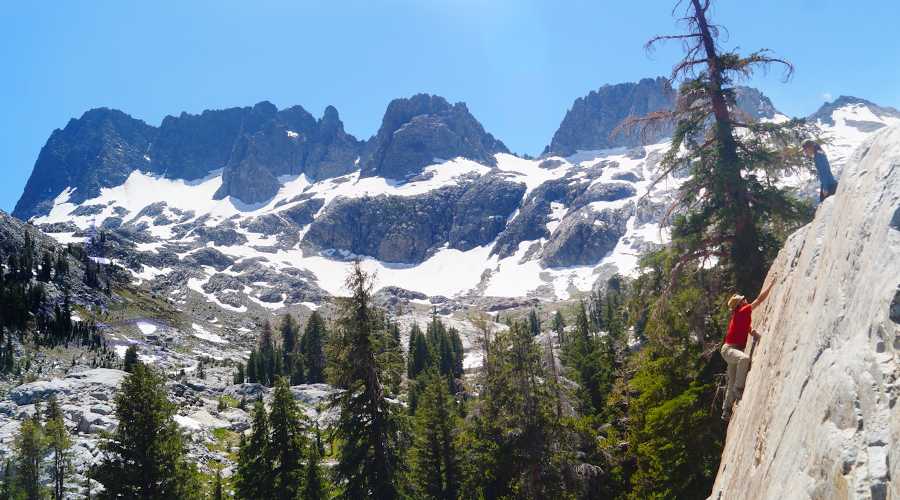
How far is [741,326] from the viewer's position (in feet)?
25.0

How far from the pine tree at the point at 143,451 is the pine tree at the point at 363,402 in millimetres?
6233

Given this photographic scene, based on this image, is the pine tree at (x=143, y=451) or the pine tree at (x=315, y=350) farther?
the pine tree at (x=315, y=350)

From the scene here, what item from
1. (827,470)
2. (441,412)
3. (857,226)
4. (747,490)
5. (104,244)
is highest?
(104,244)

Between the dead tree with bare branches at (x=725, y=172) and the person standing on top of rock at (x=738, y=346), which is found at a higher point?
the dead tree with bare branches at (x=725, y=172)

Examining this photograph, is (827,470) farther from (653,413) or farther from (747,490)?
(653,413)

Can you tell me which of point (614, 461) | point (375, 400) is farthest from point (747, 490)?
point (614, 461)

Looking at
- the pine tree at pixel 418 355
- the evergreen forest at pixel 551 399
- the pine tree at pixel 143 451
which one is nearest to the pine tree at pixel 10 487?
the evergreen forest at pixel 551 399

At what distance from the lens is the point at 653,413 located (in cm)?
1335

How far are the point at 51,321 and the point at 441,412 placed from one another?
89261 millimetres

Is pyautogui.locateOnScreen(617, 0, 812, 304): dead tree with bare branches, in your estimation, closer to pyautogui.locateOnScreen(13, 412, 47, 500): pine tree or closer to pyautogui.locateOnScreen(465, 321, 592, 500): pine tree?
pyautogui.locateOnScreen(465, 321, 592, 500): pine tree

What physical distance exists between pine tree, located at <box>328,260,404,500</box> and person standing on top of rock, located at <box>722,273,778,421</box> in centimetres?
1250

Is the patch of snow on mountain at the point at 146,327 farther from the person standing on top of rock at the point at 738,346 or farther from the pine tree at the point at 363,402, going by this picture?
the person standing on top of rock at the point at 738,346

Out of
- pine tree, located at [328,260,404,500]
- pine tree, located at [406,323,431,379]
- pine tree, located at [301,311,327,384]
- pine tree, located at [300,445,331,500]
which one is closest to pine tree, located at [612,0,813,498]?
pine tree, located at [328,260,404,500]

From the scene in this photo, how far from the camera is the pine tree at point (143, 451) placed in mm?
15930
